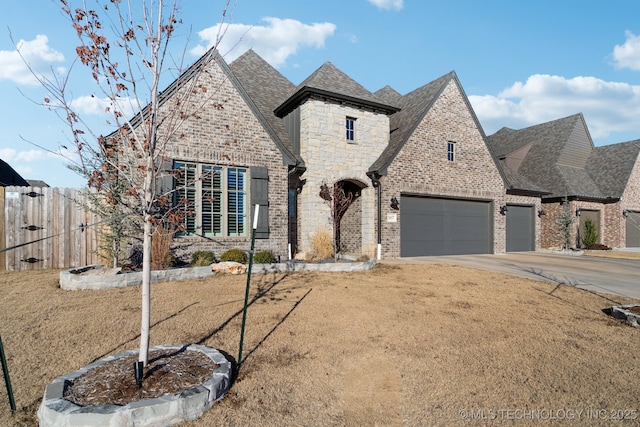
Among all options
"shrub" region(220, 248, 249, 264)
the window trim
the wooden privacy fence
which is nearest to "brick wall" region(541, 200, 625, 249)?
the window trim

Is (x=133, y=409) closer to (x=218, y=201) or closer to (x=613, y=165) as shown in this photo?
(x=218, y=201)

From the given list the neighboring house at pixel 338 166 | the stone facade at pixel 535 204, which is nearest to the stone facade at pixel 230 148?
the neighboring house at pixel 338 166

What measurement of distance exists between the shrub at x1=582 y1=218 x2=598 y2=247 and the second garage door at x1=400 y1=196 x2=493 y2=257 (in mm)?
8391

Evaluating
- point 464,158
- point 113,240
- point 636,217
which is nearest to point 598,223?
point 636,217

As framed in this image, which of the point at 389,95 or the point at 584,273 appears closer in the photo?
the point at 584,273

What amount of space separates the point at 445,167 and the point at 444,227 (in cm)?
266

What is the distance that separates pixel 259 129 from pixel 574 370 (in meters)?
9.77

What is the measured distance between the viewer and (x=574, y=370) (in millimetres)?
3801

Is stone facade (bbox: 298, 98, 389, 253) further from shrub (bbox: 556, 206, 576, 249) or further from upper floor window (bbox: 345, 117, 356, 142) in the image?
shrub (bbox: 556, 206, 576, 249)

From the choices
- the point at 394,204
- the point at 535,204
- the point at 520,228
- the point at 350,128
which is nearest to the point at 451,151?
the point at 394,204

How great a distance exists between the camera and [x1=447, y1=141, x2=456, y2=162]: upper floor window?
15008mm

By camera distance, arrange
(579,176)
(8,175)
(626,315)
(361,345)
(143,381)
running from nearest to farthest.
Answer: (143,381), (361,345), (626,315), (579,176), (8,175)

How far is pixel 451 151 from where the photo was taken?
49.6ft

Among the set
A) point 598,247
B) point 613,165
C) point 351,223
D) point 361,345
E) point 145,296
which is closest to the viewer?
point 145,296
